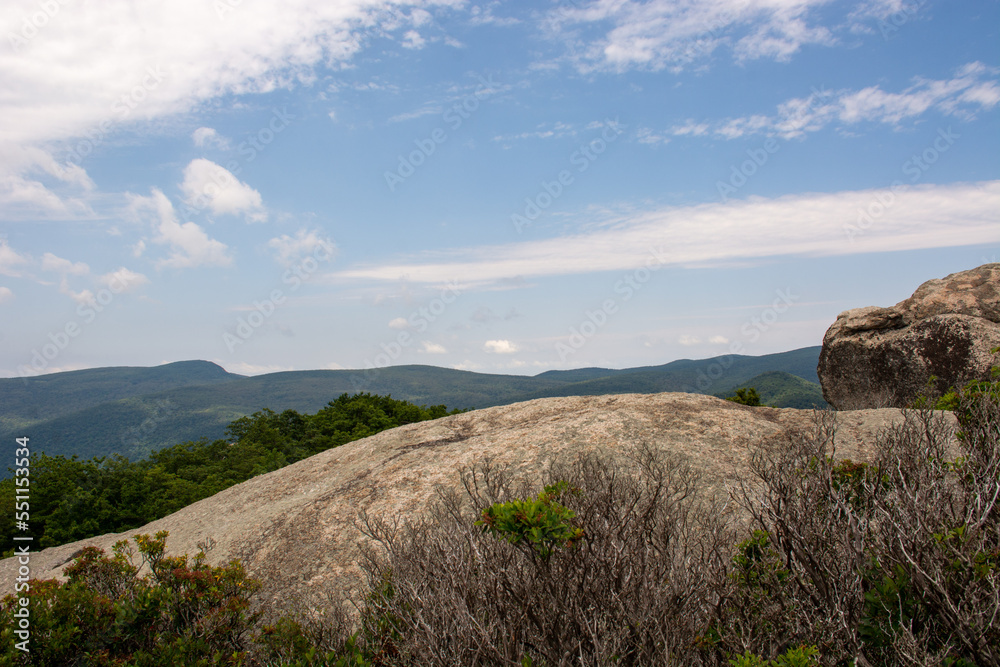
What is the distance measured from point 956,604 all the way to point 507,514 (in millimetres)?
3382

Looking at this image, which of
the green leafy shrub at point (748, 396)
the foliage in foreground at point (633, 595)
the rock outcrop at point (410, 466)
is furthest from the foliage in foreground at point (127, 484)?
the foliage in foreground at point (633, 595)

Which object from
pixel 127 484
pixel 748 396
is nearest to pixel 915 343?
pixel 748 396

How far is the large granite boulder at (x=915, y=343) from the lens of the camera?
16.9m

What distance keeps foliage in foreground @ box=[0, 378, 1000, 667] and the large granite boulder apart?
1396cm

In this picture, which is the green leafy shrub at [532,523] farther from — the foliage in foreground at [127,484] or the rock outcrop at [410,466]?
the foliage in foreground at [127,484]

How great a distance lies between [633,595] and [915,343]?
18386 mm

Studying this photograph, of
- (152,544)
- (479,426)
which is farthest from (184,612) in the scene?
(479,426)

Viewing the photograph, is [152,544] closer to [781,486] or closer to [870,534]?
[781,486]

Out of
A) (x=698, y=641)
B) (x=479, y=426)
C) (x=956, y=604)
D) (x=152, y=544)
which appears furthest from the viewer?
(x=479, y=426)

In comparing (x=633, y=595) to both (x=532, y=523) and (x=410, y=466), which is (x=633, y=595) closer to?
(x=532, y=523)

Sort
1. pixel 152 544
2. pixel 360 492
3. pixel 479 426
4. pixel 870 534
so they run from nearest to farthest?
pixel 870 534 → pixel 152 544 → pixel 360 492 → pixel 479 426

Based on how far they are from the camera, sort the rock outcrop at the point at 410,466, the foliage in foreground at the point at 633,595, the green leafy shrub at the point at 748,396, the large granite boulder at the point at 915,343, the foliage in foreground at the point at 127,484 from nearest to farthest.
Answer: the foliage in foreground at the point at 633,595 → the rock outcrop at the point at 410,466 → the large granite boulder at the point at 915,343 → the green leafy shrub at the point at 748,396 → the foliage in foreground at the point at 127,484

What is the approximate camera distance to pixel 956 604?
411 cm

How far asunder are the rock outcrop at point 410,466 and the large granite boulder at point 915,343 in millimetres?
7669
